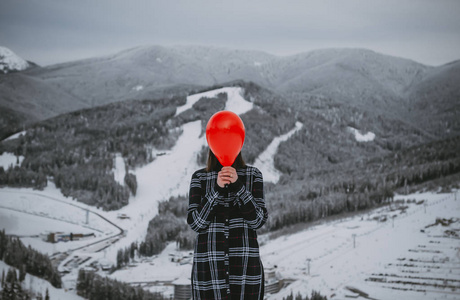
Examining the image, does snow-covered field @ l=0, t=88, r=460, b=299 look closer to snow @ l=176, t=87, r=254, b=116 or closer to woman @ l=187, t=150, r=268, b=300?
woman @ l=187, t=150, r=268, b=300

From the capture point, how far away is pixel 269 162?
44094 mm

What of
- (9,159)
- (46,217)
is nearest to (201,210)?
(46,217)

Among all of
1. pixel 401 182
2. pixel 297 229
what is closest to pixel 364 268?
pixel 297 229

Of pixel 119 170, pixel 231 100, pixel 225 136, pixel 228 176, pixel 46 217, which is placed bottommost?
pixel 46 217

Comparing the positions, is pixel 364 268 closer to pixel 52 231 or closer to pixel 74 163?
pixel 52 231

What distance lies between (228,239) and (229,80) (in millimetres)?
131787

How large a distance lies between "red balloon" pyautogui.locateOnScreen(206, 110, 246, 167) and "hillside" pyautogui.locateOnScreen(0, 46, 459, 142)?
42.0 metres

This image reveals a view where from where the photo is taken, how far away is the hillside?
220 feet

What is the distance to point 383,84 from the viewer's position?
355ft

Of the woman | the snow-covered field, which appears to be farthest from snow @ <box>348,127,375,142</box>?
the woman

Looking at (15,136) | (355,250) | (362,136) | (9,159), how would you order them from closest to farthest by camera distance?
(355,250) → (9,159) → (15,136) → (362,136)

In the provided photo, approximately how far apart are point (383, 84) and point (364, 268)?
10566 centimetres

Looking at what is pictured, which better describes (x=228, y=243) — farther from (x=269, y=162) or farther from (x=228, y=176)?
(x=269, y=162)

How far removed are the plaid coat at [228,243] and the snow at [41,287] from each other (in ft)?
32.2
